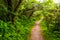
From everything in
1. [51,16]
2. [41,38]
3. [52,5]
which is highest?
[52,5]

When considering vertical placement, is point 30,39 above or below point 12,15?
below

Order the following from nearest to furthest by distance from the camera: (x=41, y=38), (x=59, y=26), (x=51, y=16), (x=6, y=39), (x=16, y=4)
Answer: (x=6, y=39)
(x=16, y=4)
(x=41, y=38)
(x=59, y=26)
(x=51, y=16)

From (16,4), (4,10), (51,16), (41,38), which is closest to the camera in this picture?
(4,10)

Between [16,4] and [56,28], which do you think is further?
[56,28]

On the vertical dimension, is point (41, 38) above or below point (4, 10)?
below

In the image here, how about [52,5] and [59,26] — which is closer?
[59,26]

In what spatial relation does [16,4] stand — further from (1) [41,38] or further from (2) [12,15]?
(1) [41,38]

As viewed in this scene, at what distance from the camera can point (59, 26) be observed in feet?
61.0

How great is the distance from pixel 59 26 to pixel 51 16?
3918 millimetres

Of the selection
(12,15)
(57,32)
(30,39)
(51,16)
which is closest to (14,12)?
(12,15)

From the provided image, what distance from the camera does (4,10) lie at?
1480cm

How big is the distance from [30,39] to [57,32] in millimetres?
3244

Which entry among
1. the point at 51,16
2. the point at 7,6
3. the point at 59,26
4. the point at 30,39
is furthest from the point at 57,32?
the point at 7,6

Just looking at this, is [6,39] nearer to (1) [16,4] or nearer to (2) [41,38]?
(1) [16,4]
